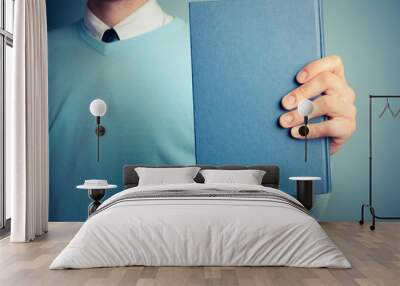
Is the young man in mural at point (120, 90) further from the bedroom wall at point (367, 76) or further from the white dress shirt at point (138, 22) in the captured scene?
the bedroom wall at point (367, 76)

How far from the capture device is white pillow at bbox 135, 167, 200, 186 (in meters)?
6.29

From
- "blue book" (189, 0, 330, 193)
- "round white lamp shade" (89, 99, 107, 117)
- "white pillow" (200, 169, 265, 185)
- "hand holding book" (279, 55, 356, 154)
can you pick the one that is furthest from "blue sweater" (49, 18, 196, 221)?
"hand holding book" (279, 55, 356, 154)

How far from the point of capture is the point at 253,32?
22.7ft

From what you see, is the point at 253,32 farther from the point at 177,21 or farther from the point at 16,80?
the point at 16,80

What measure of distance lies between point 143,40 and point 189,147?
5.03 feet

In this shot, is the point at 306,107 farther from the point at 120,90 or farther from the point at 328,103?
the point at 120,90

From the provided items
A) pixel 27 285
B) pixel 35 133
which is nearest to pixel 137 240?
pixel 27 285

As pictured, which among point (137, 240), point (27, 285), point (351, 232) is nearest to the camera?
point (27, 285)

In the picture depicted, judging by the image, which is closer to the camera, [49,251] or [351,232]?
[49,251]

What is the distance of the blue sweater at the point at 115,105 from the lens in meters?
6.97

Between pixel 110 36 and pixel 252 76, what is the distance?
194 cm

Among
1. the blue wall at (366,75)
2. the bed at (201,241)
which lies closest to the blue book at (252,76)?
the blue wall at (366,75)

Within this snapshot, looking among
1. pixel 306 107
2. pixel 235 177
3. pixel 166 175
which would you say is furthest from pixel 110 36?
pixel 306 107

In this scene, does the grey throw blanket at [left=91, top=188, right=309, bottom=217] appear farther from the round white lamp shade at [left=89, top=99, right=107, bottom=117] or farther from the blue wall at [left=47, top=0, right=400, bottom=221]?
the blue wall at [left=47, top=0, right=400, bottom=221]
